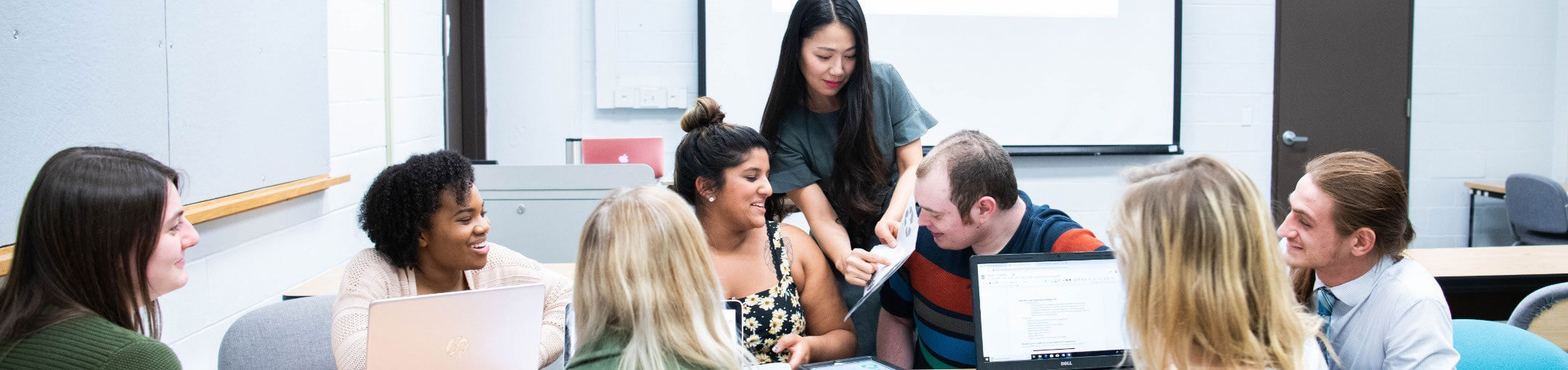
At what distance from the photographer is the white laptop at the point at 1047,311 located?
162cm

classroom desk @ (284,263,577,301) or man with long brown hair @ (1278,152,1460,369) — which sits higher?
man with long brown hair @ (1278,152,1460,369)

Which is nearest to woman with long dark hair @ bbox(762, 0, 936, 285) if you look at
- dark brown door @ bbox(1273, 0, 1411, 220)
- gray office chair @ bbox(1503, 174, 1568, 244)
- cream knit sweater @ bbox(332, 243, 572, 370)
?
cream knit sweater @ bbox(332, 243, 572, 370)

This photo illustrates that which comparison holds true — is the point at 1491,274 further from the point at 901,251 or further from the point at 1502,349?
the point at 901,251

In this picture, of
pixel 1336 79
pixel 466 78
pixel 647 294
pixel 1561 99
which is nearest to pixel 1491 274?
pixel 647 294

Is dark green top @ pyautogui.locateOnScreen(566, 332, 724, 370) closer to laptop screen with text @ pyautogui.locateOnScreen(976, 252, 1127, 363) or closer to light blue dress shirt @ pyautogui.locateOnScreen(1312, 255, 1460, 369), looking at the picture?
laptop screen with text @ pyautogui.locateOnScreen(976, 252, 1127, 363)

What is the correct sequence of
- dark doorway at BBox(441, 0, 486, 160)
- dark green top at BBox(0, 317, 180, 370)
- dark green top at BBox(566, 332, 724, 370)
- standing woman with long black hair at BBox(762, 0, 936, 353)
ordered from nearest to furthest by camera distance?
dark green top at BBox(0, 317, 180, 370) → dark green top at BBox(566, 332, 724, 370) → standing woman with long black hair at BBox(762, 0, 936, 353) → dark doorway at BBox(441, 0, 486, 160)

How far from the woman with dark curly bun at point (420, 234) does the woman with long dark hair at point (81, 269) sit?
0.47m

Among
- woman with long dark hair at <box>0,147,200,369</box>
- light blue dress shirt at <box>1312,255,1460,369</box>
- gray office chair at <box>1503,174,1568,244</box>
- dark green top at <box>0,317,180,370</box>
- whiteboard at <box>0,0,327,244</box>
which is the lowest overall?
gray office chair at <box>1503,174,1568,244</box>

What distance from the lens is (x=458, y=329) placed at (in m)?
1.33

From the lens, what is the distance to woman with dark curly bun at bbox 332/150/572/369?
168 cm

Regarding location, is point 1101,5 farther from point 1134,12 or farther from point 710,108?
Result: point 710,108

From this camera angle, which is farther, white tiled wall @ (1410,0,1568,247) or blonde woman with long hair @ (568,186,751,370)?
white tiled wall @ (1410,0,1568,247)

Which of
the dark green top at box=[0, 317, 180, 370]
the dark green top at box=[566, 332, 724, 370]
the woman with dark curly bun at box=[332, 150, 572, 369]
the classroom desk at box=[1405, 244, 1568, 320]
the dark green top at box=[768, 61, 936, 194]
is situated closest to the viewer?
the dark green top at box=[0, 317, 180, 370]

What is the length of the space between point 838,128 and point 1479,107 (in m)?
4.45
